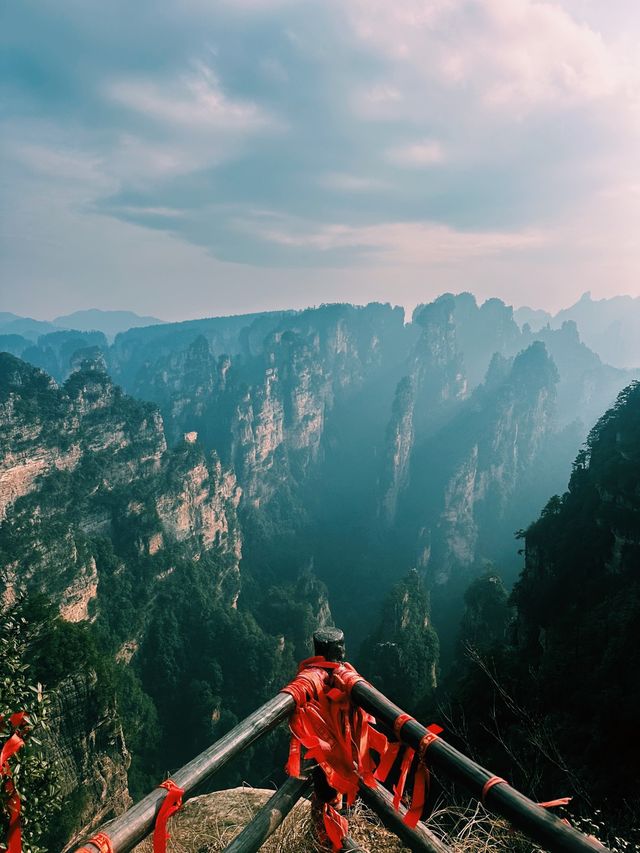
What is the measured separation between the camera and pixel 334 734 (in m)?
2.92

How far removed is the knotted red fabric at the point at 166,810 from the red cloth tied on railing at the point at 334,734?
734 mm

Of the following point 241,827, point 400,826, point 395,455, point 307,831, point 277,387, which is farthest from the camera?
point 277,387

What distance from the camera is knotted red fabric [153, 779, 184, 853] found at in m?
→ 2.09

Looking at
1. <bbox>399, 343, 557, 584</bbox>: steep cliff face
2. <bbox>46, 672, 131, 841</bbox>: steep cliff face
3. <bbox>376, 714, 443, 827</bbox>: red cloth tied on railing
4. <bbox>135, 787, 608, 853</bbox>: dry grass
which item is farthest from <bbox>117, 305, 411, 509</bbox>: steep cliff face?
<bbox>376, 714, 443, 827</bbox>: red cloth tied on railing

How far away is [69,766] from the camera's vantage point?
22.8 meters

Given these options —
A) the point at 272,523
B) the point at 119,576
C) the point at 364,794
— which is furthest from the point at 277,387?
the point at 364,794

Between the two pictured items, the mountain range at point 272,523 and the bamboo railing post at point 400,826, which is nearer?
the bamboo railing post at point 400,826

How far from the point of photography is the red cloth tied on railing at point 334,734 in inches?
110

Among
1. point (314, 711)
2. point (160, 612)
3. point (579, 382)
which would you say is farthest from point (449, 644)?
point (579, 382)

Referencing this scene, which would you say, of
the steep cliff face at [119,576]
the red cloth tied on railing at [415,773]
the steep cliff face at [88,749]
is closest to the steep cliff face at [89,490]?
the steep cliff face at [119,576]

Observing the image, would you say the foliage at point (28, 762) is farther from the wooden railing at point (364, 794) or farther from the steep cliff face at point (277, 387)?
the steep cliff face at point (277, 387)

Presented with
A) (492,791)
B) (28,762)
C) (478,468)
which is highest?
(492,791)

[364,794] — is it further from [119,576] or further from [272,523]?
[272,523]

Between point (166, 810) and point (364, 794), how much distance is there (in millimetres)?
1283
